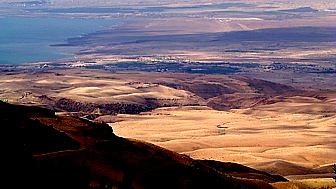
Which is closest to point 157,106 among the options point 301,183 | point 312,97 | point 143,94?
point 143,94

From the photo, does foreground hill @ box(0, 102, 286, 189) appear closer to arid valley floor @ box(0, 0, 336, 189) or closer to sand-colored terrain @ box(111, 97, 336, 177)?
arid valley floor @ box(0, 0, 336, 189)


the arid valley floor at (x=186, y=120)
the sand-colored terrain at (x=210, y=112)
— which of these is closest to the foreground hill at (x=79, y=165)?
the arid valley floor at (x=186, y=120)

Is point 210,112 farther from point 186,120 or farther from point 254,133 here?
point 254,133

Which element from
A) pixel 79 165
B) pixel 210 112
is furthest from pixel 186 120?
pixel 79 165

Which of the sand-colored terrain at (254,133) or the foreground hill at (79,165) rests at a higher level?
the foreground hill at (79,165)

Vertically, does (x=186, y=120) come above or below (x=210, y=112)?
above

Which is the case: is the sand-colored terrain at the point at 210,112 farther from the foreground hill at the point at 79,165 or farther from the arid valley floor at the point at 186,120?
the foreground hill at the point at 79,165
